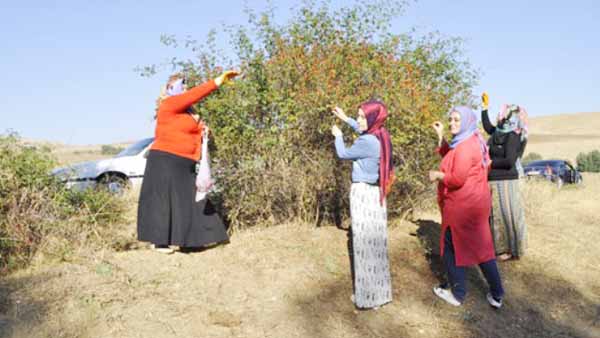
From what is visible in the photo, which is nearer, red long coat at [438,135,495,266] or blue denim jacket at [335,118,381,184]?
blue denim jacket at [335,118,381,184]

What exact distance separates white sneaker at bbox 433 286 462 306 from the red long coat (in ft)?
1.60

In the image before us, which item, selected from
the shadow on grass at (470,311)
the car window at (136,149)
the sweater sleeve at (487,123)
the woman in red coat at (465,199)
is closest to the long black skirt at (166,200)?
the shadow on grass at (470,311)

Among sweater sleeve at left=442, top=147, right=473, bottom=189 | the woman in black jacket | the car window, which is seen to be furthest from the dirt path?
the car window

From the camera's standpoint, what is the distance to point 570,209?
10.2m

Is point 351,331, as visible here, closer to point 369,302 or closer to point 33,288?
point 369,302

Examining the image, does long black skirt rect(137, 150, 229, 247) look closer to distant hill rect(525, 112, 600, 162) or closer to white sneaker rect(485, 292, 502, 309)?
white sneaker rect(485, 292, 502, 309)

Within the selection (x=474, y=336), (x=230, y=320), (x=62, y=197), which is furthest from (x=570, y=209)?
(x=62, y=197)

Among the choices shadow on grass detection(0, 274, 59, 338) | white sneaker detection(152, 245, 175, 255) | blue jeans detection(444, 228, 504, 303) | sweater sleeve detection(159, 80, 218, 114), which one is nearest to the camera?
shadow on grass detection(0, 274, 59, 338)

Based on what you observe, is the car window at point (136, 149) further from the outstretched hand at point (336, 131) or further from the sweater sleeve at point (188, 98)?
the outstretched hand at point (336, 131)

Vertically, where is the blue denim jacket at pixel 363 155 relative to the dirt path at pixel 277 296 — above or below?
above

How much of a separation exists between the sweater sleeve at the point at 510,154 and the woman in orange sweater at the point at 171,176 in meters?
3.30

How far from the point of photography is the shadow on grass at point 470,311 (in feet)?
16.0

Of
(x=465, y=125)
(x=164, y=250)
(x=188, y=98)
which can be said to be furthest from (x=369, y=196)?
(x=164, y=250)

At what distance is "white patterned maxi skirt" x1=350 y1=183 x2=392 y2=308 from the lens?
16.1ft
